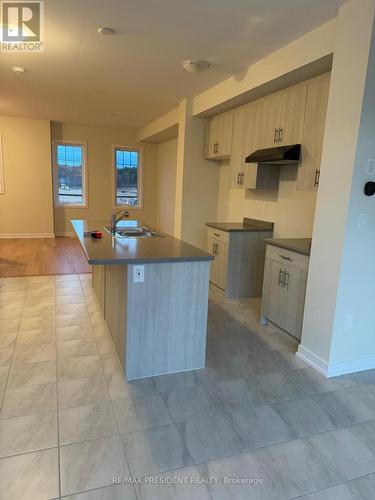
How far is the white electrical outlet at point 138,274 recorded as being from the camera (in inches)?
89.7

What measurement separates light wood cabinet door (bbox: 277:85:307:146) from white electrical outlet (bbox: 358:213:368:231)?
116 centimetres

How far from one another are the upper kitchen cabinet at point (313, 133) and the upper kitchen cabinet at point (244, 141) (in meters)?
0.85

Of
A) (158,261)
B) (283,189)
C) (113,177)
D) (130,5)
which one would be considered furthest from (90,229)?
(113,177)

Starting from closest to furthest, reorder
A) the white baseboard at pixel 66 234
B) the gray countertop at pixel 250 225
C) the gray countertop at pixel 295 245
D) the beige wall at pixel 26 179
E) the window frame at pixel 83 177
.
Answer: the gray countertop at pixel 295 245, the gray countertop at pixel 250 225, the beige wall at pixel 26 179, the window frame at pixel 83 177, the white baseboard at pixel 66 234

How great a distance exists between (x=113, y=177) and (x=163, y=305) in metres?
6.48

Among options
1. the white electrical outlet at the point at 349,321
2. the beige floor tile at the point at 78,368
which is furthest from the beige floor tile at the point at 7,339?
the white electrical outlet at the point at 349,321

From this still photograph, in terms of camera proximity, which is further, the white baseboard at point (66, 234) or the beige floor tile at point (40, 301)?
the white baseboard at point (66, 234)

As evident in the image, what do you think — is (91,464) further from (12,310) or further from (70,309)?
(12,310)

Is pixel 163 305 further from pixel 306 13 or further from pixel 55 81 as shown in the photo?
pixel 55 81

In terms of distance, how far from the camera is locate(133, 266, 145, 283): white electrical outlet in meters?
2.28

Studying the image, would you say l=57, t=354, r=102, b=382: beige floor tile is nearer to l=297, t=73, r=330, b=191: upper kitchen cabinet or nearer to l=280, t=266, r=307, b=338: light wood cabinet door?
l=280, t=266, r=307, b=338: light wood cabinet door

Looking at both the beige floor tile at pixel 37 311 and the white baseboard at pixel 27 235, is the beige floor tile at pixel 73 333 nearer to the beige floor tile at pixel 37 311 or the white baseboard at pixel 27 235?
the beige floor tile at pixel 37 311

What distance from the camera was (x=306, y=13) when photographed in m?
2.47

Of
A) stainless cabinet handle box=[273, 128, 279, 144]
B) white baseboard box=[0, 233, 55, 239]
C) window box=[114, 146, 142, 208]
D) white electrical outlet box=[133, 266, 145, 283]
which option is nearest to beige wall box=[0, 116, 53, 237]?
white baseboard box=[0, 233, 55, 239]
